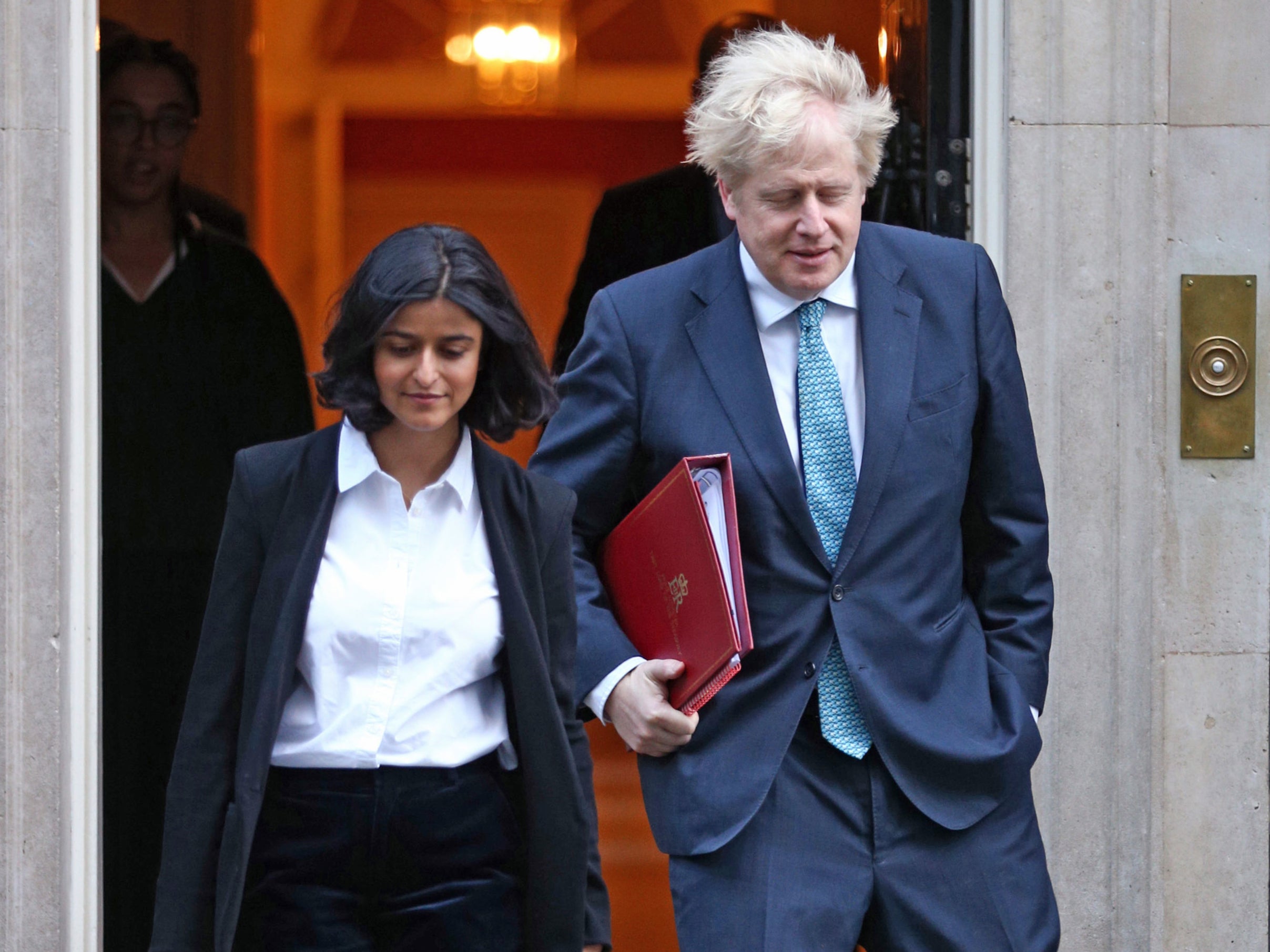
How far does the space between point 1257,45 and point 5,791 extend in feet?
11.2

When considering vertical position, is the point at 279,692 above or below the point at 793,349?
below

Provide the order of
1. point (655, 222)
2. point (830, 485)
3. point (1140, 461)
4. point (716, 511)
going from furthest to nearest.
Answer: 1. point (655, 222)
2. point (1140, 461)
3. point (830, 485)
4. point (716, 511)

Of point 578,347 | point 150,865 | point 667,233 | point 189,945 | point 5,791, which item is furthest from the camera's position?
point 667,233

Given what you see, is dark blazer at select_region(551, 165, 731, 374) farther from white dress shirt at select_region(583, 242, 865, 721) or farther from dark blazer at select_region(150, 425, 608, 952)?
dark blazer at select_region(150, 425, 608, 952)

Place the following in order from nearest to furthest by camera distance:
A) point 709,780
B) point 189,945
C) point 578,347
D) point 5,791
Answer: point 189,945 < point 709,780 < point 578,347 < point 5,791

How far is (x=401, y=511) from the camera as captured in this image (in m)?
2.54

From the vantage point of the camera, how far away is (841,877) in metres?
2.84

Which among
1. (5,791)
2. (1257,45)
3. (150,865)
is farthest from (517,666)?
(1257,45)

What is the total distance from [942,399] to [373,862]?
4.01 feet

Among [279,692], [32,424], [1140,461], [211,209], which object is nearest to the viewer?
[279,692]

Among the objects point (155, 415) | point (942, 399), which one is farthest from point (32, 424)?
point (942, 399)

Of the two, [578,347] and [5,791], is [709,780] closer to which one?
[578,347]

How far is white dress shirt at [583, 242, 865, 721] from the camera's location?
9.64 feet

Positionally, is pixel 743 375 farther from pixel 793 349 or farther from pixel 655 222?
pixel 655 222
